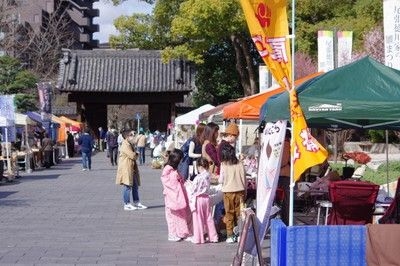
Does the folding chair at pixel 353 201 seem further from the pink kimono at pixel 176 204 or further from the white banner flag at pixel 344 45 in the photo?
the white banner flag at pixel 344 45

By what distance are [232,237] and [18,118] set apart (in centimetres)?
2011

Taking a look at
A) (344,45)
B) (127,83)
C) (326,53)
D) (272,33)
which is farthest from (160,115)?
(272,33)

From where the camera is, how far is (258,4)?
743cm

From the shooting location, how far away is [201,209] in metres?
11.1

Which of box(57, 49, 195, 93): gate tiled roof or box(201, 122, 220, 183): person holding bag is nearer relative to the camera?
box(201, 122, 220, 183): person holding bag

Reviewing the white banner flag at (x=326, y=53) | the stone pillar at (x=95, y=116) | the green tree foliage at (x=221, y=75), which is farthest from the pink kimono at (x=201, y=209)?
the stone pillar at (x=95, y=116)

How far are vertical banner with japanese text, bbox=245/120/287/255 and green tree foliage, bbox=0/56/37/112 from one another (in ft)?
98.6

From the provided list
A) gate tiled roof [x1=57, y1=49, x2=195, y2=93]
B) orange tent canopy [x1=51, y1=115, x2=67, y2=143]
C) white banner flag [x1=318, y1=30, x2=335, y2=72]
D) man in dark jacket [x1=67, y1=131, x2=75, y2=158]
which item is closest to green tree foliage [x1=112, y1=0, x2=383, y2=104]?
gate tiled roof [x1=57, y1=49, x2=195, y2=93]

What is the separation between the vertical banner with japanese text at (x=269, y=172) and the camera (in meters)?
8.12

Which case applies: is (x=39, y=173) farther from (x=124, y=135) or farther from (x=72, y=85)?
(x=72, y=85)

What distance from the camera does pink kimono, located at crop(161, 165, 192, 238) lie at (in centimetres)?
1122

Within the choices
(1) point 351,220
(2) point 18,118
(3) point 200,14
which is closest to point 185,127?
(3) point 200,14

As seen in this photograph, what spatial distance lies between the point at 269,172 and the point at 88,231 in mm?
5089

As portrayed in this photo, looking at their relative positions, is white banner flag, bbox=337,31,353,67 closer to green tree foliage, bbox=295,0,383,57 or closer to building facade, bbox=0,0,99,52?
green tree foliage, bbox=295,0,383,57
